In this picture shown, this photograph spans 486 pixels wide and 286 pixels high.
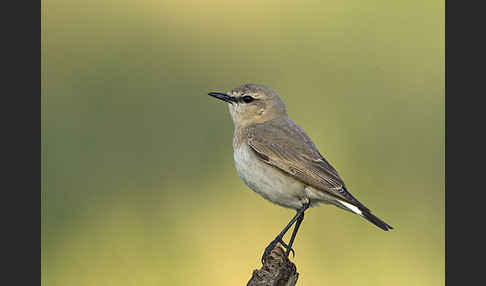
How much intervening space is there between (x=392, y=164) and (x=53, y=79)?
4.83 metres

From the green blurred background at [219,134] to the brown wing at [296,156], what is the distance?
182 centimetres

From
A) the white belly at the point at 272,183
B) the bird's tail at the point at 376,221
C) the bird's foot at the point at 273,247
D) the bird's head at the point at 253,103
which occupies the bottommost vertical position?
the bird's foot at the point at 273,247

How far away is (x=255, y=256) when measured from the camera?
23.0ft

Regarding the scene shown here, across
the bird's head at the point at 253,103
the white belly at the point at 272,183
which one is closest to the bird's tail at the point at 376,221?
the white belly at the point at 272,183

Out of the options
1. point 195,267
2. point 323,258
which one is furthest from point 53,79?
point 323,258

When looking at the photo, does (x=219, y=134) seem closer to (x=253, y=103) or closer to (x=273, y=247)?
(x=253, y=103)

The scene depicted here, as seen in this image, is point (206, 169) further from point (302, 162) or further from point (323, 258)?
point (302, 162)

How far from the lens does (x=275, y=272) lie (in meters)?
4.72

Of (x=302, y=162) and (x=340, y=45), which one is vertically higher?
(x=340, y=45)

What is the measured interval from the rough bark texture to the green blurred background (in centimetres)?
200

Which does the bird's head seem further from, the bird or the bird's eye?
the bird

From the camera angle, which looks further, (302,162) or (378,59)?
(378,59)

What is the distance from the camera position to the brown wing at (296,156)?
17.1ft

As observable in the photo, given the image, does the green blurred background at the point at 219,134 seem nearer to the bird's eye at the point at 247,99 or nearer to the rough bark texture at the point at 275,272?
the bird's eye at the point at 247,99
